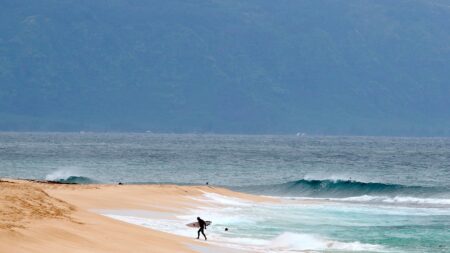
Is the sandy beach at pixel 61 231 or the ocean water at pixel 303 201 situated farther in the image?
the ocean water at pixel 303 201

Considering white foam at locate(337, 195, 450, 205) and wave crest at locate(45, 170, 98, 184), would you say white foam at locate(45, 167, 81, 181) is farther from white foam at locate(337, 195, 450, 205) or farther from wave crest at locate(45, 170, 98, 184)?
white foam at locate(337, 195, 450, 205)

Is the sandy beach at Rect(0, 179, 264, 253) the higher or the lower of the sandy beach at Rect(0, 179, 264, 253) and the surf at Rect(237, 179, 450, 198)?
the lower

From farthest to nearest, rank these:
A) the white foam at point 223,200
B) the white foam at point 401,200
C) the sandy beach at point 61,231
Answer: the white foam at point 401,200
the white foam at point 223,200
the sandy beach at point 61,231

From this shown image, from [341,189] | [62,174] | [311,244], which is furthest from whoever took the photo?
[62,174]


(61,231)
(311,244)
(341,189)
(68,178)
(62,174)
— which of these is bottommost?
(61,231)

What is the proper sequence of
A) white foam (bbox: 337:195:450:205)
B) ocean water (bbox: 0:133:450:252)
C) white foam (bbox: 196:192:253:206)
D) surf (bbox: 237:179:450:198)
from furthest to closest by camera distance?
surf (bbox: 237:179:450:198), white foam (bbox: 337:195:450:205), white foam (bbox: 196:192:253:206), ocean water (bbox: 0:133:450:252)

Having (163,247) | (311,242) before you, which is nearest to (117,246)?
(163,247)

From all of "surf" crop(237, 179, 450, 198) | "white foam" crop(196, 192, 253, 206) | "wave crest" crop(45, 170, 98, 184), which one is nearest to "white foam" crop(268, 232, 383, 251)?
"white foam" crop(196, 192, 253, 206)

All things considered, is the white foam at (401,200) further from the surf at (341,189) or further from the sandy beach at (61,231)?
the sandy beach at (61,231)

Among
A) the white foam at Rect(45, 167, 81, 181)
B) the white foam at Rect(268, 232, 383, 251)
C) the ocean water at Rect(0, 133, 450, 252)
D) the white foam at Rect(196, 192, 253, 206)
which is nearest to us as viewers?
the white foam at Rect(268, 232, 383, 251)

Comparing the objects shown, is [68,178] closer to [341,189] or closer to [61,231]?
[341,189]

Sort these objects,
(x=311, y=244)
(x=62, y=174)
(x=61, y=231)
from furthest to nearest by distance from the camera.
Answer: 1. (x=62, y=174)
2. (x=311, y=244)
3. (x=61, y=231)

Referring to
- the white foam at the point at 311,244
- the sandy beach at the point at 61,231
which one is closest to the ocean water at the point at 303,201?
the white foam at the point at 311,244

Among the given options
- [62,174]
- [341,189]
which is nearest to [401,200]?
[341,189]
